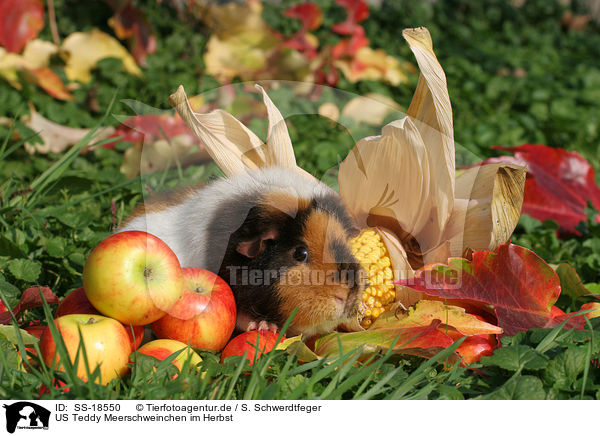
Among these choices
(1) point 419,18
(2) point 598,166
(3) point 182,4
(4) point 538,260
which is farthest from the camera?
(1) point 419,18

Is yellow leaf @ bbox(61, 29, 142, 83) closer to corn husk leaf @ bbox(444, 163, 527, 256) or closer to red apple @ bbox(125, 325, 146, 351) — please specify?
red apple @ bbox(125, 325, 146, 351)

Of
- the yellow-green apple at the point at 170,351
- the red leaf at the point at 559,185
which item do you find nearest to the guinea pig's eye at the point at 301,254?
the yellow-green apple at the point at 170,351

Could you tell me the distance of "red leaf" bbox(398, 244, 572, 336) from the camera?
67.3 inches

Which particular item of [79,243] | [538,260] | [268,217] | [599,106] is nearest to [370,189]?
[268,217]

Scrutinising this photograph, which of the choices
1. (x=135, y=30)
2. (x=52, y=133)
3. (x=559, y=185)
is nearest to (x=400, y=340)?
(x=559, y=185)

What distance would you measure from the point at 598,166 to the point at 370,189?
2.54 metres

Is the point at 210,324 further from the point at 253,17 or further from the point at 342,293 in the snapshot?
the point at 253,17

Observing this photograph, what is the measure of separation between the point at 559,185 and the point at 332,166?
59.2 inches

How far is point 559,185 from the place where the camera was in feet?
9.20

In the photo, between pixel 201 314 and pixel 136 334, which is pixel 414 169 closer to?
pixel 201 314

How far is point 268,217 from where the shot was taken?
5.48 ft
